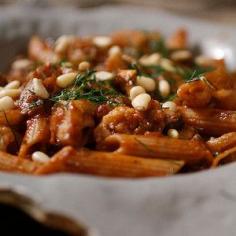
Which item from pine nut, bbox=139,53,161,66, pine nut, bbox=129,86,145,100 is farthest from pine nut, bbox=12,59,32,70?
pine nut, bbox=129,86,145,100

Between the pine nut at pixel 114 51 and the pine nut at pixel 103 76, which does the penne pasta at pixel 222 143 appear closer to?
the pine nut at pixel 103 76

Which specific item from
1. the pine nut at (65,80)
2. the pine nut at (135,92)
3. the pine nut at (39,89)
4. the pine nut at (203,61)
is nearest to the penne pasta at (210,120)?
the pine nut at (135,92)

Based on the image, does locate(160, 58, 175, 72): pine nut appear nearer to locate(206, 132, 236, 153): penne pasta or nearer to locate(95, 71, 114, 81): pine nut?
locate(95, 71, 114, 81): pine nut

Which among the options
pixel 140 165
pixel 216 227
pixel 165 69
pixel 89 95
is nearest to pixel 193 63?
pixel 165 69

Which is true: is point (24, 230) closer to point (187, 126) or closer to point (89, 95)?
point (89, 95)

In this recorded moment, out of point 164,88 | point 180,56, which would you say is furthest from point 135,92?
point 180,56

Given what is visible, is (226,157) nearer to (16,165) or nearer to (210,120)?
(210,120)
